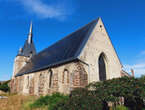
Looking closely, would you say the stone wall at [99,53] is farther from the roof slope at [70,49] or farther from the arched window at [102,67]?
the roof slope at [70,49]

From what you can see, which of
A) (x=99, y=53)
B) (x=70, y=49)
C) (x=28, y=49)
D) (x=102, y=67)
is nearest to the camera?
(x=70, y=49)

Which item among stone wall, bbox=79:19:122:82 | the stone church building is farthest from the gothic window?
stone wall, bbox=79:19:122:82

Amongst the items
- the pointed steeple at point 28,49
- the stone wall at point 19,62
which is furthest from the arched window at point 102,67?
the pointed steeple at point 28,49

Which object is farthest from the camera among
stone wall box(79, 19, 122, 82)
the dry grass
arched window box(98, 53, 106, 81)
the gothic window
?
arched window box(98, 53, 106, 81)

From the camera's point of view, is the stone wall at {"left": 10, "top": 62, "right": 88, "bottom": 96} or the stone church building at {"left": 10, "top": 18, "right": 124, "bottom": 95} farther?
the stone church building at {"left": 10, "top": 18, "right": 124, "bottom": 95}

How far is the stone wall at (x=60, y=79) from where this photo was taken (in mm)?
9500

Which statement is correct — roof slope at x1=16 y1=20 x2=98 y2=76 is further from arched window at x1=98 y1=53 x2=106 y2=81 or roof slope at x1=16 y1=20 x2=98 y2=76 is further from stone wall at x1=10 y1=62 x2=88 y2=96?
arched window at x1=98 y1=53 x2=106 y2=81

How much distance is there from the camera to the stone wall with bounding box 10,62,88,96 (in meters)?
9.50

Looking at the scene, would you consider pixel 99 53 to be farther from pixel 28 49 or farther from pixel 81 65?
pixel 28 49

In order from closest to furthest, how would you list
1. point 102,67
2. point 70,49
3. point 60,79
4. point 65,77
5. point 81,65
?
point 81,65, point 65,77, point 60,79, point 70,49, point 102,67

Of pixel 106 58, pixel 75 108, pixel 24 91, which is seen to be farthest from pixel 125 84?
pixel 24 91

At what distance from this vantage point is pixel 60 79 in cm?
1086

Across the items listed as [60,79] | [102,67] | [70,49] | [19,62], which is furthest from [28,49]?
[102,67]

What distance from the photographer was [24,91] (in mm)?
17125
